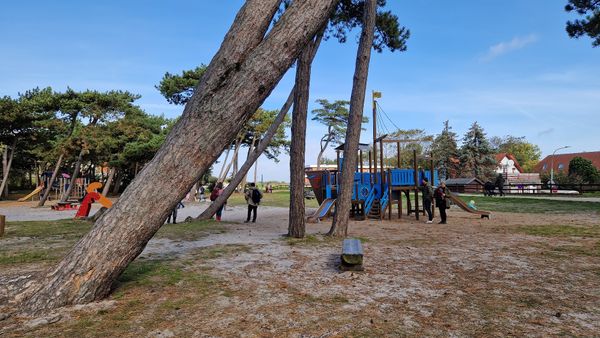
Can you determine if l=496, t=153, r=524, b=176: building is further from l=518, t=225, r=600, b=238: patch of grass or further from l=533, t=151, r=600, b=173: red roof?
l=518, t=225, r=600, b=238: patch of grass

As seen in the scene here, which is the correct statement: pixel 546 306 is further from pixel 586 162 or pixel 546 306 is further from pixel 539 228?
pixel 586 162

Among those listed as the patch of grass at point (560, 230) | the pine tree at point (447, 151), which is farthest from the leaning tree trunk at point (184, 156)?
the pine tree at point (447, 151)

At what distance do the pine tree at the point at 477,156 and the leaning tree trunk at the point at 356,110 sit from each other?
4441 cm

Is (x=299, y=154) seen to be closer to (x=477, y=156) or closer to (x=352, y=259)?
(x=352, y=259)

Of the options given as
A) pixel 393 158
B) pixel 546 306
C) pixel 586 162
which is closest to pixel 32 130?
pixel 546 306

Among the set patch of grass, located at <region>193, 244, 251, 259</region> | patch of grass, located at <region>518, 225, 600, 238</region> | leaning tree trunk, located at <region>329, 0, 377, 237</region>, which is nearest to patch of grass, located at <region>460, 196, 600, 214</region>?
patch of grass, located at <region>518, 225, 600, 238</region>

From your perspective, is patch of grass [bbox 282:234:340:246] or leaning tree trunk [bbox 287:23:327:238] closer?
patch of grass [bbox 282:234:340:246]

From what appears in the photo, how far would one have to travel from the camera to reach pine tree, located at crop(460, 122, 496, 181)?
Answer: 1922 inches

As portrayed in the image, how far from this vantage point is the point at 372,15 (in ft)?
30.9

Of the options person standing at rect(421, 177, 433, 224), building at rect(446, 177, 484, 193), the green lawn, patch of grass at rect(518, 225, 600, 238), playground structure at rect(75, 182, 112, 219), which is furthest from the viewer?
Result: building at rect(446, 177, 484, 193)

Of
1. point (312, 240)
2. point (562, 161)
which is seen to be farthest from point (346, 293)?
point (562, 161)

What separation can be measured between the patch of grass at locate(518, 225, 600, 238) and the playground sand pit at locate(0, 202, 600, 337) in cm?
145

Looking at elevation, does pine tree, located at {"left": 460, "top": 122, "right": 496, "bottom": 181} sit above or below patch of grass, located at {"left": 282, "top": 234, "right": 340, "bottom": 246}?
above

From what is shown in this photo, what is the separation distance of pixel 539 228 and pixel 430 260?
654 centimetres
